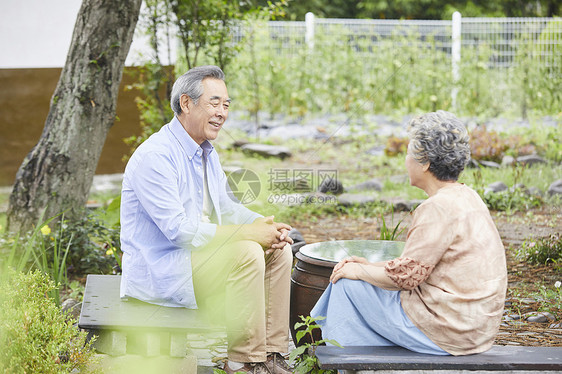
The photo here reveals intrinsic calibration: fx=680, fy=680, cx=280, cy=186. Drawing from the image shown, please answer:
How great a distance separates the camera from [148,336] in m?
2.96

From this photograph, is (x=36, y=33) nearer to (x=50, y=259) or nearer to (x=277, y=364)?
(x=50, y=259)

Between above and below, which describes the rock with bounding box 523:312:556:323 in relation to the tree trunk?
below

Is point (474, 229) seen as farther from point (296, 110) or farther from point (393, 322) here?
point (296, 110)

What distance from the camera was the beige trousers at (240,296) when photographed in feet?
10.2

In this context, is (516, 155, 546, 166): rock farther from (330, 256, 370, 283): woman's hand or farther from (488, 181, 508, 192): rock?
(330, 256, 370, 283): woman's hand

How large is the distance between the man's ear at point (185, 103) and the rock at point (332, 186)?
4669 millimetres

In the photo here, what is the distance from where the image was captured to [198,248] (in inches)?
124

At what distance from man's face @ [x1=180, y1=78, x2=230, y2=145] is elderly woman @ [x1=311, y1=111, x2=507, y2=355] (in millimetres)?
1060

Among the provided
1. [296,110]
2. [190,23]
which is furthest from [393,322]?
[296,110]

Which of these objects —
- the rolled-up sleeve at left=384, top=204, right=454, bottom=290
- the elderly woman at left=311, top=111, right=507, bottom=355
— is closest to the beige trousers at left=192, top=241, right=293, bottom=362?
the elderly woman at left=311, top=111, right=507, bottom=355

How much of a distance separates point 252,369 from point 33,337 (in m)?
1.00

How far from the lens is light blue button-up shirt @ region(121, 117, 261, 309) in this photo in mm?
3109

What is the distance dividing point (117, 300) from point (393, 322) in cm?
134

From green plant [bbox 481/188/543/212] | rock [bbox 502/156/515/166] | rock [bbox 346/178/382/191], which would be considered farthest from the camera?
rock [bbox 502/156/515/166]
